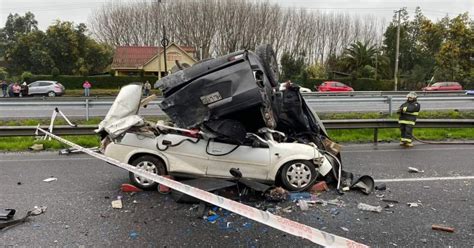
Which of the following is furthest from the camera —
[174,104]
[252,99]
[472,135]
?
[472,135]

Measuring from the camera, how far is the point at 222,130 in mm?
5066

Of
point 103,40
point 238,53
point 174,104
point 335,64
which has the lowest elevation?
point 174,104

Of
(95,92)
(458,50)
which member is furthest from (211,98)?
(458,50)

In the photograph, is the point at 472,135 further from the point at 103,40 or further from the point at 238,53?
the point at 103,40

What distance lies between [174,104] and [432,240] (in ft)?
10.6

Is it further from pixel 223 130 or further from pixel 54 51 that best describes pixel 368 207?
pixel 54 51

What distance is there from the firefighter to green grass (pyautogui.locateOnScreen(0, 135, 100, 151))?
7157mm

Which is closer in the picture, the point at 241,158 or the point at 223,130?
the point at 223,130

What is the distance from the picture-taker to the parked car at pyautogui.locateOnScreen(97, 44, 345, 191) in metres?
4.94

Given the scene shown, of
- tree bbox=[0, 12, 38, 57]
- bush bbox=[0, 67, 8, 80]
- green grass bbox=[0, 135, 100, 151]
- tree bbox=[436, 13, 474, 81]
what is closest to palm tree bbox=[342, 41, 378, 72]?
tree bbox=[436, 13, 474, 81]

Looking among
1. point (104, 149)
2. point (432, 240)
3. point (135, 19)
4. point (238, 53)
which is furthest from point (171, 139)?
point (135, 19)

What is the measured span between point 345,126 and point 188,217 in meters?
6.38

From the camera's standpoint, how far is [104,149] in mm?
5621

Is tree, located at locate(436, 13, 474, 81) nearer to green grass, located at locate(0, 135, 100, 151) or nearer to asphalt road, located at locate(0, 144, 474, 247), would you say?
asphalt road, located at locate(0, 144, 474, 247)
